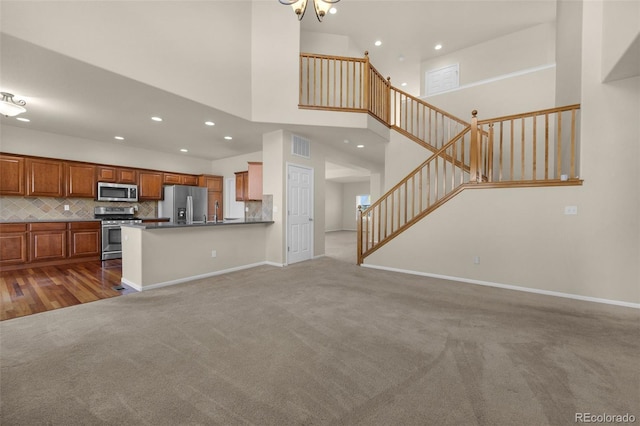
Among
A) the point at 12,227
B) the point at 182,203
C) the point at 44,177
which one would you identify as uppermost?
the point at 44,177

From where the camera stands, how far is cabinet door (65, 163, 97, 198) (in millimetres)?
5426

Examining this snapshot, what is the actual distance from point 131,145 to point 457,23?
8.65 meters

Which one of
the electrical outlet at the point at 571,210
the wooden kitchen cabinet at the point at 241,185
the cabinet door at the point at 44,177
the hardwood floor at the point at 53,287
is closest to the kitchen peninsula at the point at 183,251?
the hardwood floor at the point at 53,287

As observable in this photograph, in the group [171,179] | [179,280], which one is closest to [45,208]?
[171,179]

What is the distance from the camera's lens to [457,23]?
5949 mm

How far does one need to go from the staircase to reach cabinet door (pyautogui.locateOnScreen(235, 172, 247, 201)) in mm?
2821

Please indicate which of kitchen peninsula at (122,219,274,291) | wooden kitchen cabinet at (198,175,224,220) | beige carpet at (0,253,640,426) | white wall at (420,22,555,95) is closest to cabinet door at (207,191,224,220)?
wooden kitchen cabinet at (198,175,224,220)

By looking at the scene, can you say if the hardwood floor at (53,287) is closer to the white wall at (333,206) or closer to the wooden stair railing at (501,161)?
the wooden stair railing at (501,161)

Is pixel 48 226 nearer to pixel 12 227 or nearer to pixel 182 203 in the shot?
pixel 12 227

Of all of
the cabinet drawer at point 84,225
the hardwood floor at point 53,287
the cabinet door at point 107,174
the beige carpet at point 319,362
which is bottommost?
the hardwood floor at point 53,287

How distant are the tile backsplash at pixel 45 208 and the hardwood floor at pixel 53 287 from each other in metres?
1.25

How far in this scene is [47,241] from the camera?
492cm

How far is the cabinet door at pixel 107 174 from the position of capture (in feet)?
19.2

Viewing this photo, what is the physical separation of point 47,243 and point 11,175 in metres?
1.45
